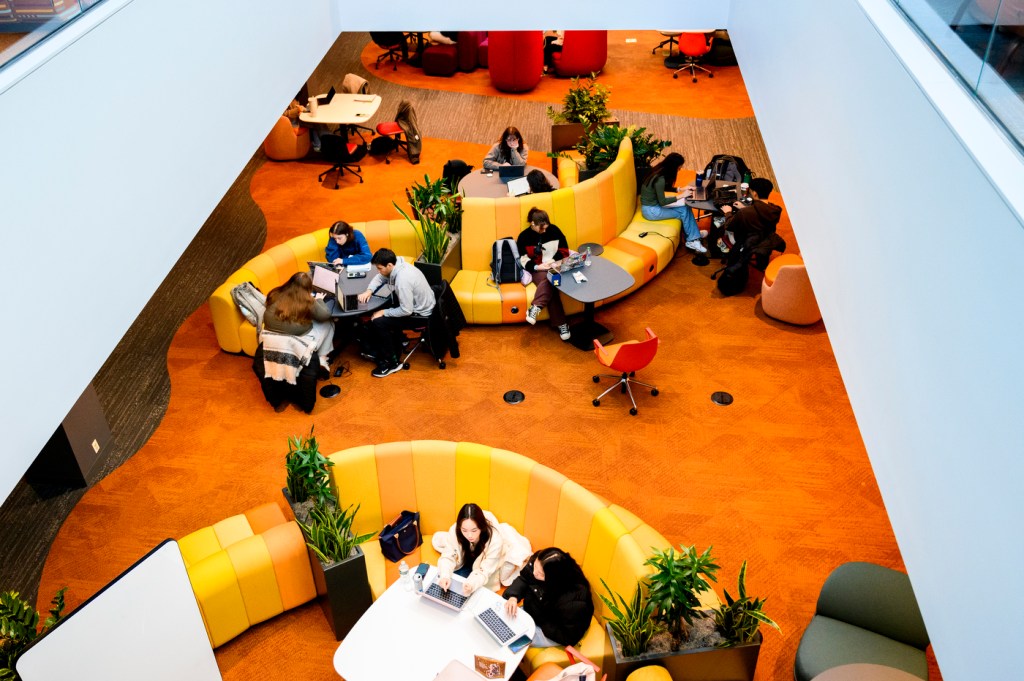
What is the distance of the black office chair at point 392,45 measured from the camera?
15711 millimetres

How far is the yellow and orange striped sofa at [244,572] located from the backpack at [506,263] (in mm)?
3654

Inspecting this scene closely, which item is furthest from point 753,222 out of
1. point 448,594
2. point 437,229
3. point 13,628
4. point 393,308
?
point 13,628

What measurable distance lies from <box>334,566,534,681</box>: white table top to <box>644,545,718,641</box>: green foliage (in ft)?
2.79

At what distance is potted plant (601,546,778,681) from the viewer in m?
5.05

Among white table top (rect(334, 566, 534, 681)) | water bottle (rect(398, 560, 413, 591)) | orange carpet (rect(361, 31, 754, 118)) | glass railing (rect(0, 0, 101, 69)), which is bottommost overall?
orange carpet (rect(361, 31, 754, 118))

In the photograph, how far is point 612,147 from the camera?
10.2 m

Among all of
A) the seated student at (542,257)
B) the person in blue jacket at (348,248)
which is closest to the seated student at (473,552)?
the seated student at (542,257)

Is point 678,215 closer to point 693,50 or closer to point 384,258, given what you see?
point 384,258

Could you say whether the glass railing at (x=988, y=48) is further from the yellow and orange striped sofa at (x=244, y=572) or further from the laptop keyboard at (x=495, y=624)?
the yellow and orange striped sofa at (x=244, y=572)

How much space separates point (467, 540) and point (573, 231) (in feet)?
15.0

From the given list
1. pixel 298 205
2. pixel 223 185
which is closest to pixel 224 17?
pixel 223 185

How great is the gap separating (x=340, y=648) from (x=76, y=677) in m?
1.79

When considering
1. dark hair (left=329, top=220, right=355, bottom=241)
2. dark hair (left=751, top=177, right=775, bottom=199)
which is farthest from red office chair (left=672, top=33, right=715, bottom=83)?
dark hair (left=329, top=220, right=355, bottom=241)

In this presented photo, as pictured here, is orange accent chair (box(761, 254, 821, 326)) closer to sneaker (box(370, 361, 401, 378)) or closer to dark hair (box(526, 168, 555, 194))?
dark hair (box(526, 168, 555, 194))
